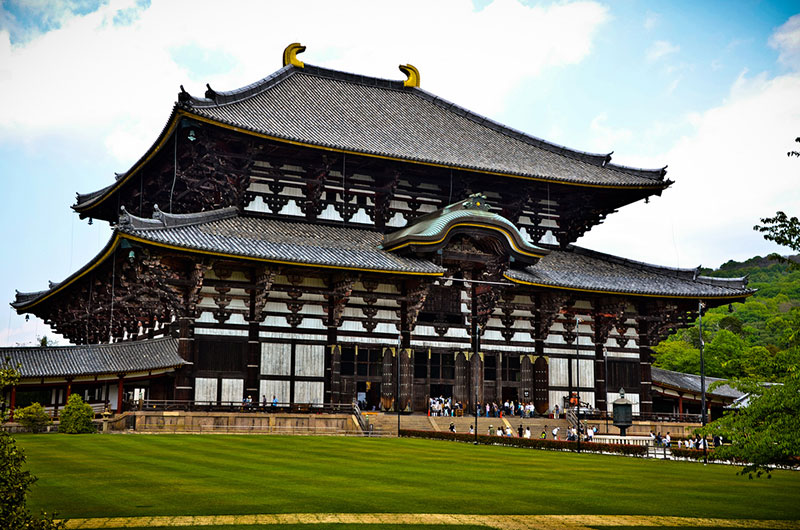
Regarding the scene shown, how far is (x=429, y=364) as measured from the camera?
5034 cm

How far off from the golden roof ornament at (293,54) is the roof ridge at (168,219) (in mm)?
17082

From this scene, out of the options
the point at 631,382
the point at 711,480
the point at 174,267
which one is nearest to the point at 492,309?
the point at 631,382

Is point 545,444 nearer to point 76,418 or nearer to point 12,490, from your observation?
point 76,418

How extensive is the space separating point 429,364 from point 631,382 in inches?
563

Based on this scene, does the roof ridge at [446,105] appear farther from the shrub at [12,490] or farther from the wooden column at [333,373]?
the shrub at [12,490]

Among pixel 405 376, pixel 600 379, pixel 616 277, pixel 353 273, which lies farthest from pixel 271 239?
pixel 600 379

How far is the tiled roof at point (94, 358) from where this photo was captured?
148 ft

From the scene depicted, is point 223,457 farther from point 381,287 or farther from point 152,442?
point 381,287

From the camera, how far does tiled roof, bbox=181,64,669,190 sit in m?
49.8

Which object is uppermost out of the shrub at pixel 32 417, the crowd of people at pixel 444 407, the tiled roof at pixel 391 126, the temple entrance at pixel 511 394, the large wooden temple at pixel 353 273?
the tiled roof at pixel 391 126

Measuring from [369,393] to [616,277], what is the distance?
18.3m

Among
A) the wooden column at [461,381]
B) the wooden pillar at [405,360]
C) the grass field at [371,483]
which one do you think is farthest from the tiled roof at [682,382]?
the grass field at [371,483]

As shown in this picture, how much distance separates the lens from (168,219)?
42.8 metres

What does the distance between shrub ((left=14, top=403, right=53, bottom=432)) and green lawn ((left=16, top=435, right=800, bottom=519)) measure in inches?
481
